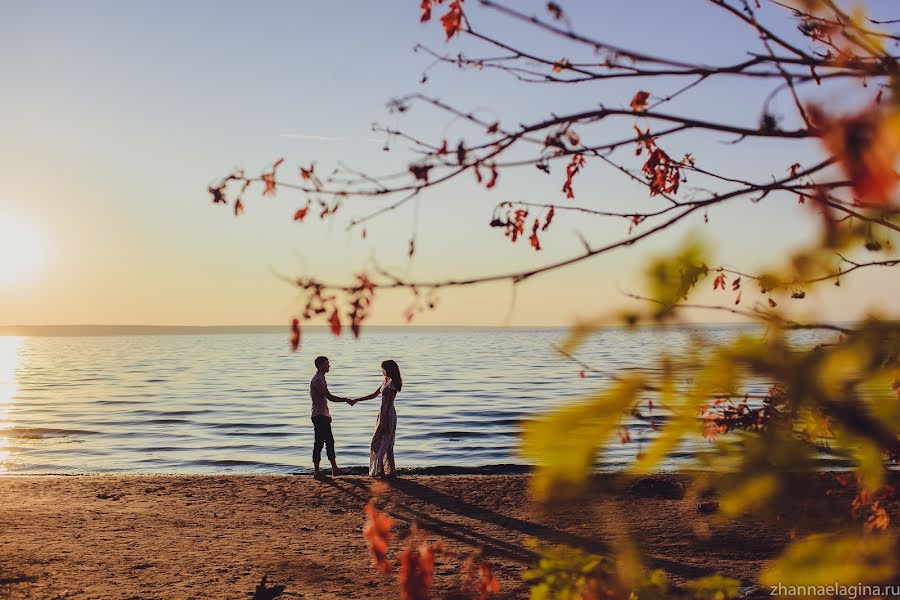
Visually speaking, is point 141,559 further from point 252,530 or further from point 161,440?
point 161,440

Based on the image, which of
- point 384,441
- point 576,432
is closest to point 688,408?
point 576,432

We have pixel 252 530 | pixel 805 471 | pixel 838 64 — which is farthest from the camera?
pixel 252 530

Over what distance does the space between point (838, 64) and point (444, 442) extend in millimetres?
23985

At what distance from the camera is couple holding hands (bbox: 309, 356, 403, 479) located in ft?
43.8

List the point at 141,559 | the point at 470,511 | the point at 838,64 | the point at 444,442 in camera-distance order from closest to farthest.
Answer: the point at 838,64
the point at 141,559
the point at 470,511
the point at 444,442

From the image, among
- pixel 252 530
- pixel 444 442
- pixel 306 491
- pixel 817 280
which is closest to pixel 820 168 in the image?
pixel 817 280

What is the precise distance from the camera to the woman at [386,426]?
13297 millimetres

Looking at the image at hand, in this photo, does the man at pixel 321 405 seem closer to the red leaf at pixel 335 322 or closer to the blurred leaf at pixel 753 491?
the red leaf at pixel 335 322

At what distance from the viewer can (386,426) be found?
13.8 metres

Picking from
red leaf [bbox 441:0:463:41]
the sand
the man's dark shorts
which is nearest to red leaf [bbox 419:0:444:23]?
red leaf [bbox 441:0:463:41]

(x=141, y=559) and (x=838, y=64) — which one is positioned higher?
(x=838, y=64)

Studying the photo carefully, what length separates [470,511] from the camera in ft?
39.6

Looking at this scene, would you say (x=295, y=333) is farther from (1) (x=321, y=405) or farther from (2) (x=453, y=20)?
(1) (x=321, y=405)

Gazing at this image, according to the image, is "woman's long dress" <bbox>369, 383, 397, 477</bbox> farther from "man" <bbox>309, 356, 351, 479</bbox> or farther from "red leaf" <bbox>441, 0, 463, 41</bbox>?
"red leaf" <bbox>441, 0, 463, 41</bbox>
